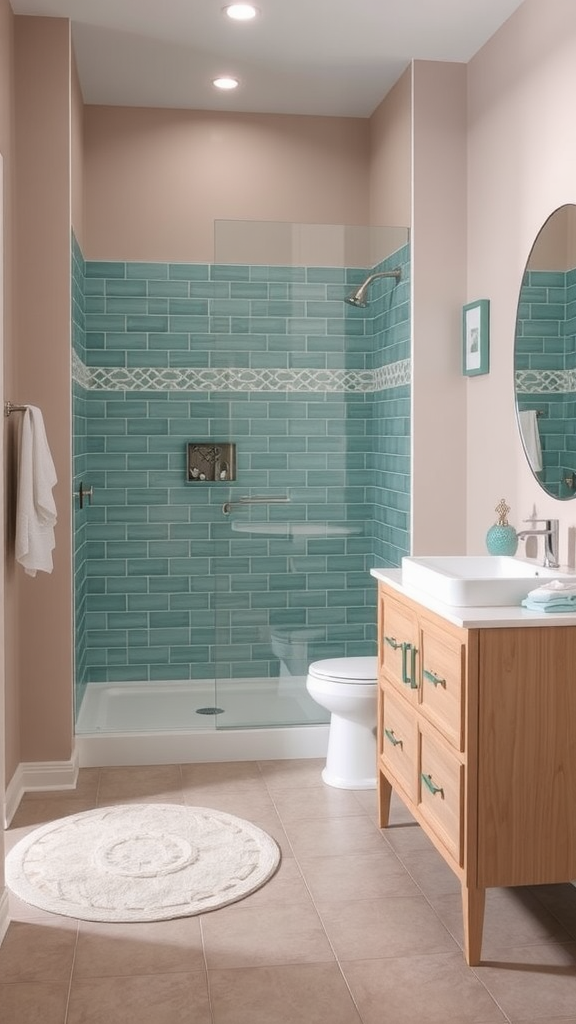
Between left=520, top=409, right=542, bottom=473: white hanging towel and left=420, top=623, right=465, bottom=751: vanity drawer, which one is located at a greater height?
left=520, top=409, right=542, bottom=473: white hanging towel

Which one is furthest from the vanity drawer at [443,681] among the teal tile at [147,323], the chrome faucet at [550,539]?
the teal tile at [147,323]

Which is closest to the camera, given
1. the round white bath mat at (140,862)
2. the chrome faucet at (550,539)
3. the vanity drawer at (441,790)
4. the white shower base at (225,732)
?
the vanity drawer at (441,790)

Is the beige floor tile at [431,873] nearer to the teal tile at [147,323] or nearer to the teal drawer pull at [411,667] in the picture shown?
the teal drawer pull at [411,667]

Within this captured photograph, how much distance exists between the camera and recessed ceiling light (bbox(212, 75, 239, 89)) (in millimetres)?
Answer: 4477

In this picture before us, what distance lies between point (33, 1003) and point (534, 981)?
120 cm

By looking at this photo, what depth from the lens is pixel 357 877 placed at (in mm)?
3178

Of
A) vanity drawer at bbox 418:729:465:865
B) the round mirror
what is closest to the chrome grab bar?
the round mirror

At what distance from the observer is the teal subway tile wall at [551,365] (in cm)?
329

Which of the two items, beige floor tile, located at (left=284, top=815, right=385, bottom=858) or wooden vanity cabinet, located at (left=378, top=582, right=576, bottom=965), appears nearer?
wooden vanity cabinet, located at (left=378, top=582, right=576, bottom=965)

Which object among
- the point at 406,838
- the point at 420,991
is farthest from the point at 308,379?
the point at 420,991

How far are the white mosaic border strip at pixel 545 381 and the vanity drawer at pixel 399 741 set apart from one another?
110 cm

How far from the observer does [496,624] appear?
261 centimetres

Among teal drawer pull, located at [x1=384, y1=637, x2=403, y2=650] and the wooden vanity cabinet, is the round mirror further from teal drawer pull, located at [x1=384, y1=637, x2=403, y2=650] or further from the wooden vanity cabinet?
the wooden vanity cabinet

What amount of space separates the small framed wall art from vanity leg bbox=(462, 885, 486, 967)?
2066mm
